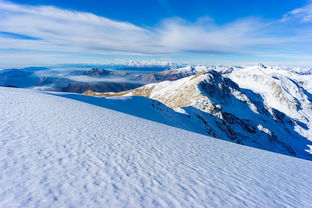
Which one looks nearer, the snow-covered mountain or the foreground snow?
the foreground snow

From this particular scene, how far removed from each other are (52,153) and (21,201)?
10.2ft

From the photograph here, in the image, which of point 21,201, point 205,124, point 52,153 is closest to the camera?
point 21,201

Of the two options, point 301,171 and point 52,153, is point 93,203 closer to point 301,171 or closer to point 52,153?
point 52,153

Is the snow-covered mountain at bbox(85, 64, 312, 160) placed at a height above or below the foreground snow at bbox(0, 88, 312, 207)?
below

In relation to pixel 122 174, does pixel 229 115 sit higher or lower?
lower

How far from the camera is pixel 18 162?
6.19 metres

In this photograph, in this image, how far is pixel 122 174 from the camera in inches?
253

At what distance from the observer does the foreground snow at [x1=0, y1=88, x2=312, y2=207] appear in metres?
4.98

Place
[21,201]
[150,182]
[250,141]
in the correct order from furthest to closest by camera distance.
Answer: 1. [250,141]
2. [150,182]
3. [21,201]

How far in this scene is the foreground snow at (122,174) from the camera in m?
4.98

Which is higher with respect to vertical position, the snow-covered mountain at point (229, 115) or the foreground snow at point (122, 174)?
the foreground snow at point (122, 174)

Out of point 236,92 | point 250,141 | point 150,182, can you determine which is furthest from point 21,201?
point 236,92

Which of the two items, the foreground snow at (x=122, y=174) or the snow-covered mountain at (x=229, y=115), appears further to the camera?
the snow-covered mountain at (x=229, y=115)

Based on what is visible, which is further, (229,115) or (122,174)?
(229,115)
